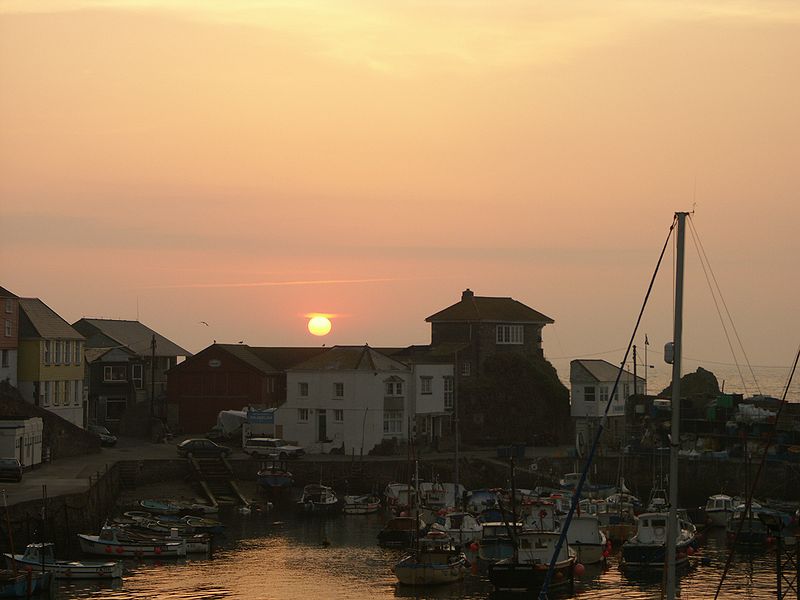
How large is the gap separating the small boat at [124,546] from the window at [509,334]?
48090 millimetres

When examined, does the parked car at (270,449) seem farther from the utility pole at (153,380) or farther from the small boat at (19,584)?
the small boat at (19,584)

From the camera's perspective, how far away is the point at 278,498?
80.9 metres

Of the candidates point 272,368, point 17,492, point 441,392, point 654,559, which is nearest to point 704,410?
point 441,392

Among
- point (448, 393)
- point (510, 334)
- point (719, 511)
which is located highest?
point (510, 334)

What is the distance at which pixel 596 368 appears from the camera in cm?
10362

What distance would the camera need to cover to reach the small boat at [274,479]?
8112 cm

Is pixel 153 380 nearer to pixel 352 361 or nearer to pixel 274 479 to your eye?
pixel 352 361

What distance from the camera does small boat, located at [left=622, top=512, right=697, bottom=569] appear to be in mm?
59812

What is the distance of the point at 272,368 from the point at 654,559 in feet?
171

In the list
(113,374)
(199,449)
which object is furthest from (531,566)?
(113,374)

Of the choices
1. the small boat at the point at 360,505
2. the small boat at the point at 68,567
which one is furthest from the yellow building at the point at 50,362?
the small boat at the point at 68,567

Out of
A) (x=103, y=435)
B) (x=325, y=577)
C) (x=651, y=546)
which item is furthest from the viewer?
(x=103, y=435)

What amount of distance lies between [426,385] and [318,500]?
20.8m

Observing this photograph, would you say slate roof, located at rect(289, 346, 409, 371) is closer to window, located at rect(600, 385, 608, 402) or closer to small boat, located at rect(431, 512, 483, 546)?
window, located at rect(600, 385, 608, 402)
